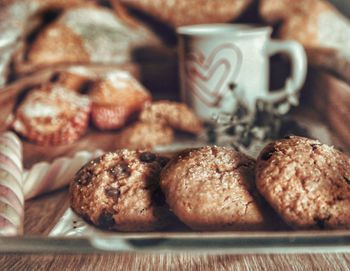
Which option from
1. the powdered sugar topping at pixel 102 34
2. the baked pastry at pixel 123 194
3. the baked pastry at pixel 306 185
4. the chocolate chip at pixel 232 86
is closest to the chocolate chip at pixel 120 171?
the baked pastry at pixel 123 194

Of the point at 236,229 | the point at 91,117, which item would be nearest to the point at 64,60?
the point at 91,117

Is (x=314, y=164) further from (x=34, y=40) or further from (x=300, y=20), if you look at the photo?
(x=34, y=40)

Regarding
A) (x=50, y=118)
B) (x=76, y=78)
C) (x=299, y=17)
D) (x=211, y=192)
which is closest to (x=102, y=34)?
(x=76, y=78)

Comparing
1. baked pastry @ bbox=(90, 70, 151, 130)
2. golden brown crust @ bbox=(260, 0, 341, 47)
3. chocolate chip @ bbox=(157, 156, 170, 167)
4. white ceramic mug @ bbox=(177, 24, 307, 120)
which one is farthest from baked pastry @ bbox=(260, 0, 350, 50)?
chocolate chip @ bbox=(157, 156, 170, 167)

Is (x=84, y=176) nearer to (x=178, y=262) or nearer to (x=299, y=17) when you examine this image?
(x=178, y=262)

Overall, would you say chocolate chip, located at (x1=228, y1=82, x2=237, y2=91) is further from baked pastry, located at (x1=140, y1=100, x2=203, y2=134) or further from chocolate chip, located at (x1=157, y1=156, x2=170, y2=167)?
chocolate chip, located at (x1=157, y1=156, x2=170, y2=167)

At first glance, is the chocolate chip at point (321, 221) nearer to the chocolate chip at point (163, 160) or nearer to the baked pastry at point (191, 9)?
the chocolate chip at point (163, 160)
